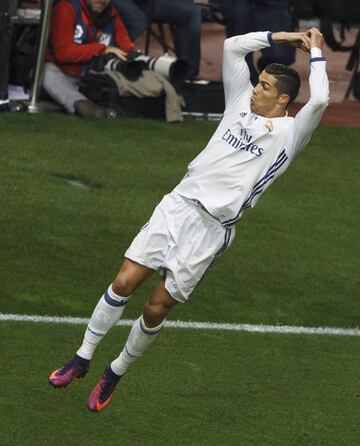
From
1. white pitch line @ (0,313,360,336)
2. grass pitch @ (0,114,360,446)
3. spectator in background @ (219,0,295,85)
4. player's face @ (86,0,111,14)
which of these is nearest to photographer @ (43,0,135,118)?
player's face @ (86,0,111,14)

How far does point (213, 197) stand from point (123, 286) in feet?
2.39

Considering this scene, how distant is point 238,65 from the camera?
337 inches

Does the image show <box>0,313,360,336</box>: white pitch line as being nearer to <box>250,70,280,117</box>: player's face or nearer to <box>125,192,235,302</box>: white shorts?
<box>125,192,235,302</box>: white shorts

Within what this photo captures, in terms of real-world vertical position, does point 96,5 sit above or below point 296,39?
below

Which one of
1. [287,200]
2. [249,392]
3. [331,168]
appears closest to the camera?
[249,392]

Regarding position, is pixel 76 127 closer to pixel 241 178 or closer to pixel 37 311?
pixel 37 311

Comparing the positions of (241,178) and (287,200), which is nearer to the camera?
(241,178)

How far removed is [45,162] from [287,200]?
2374mm

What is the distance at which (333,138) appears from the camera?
52.5 ft

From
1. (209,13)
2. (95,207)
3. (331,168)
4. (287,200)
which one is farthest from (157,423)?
(209,13)

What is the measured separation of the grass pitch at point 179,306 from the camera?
846 centimetres

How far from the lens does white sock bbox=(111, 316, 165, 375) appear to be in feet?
27.8

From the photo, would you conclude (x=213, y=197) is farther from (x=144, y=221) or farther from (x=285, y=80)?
(x=144, y=221)

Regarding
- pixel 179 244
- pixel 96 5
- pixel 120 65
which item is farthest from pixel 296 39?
pixel 96 5
